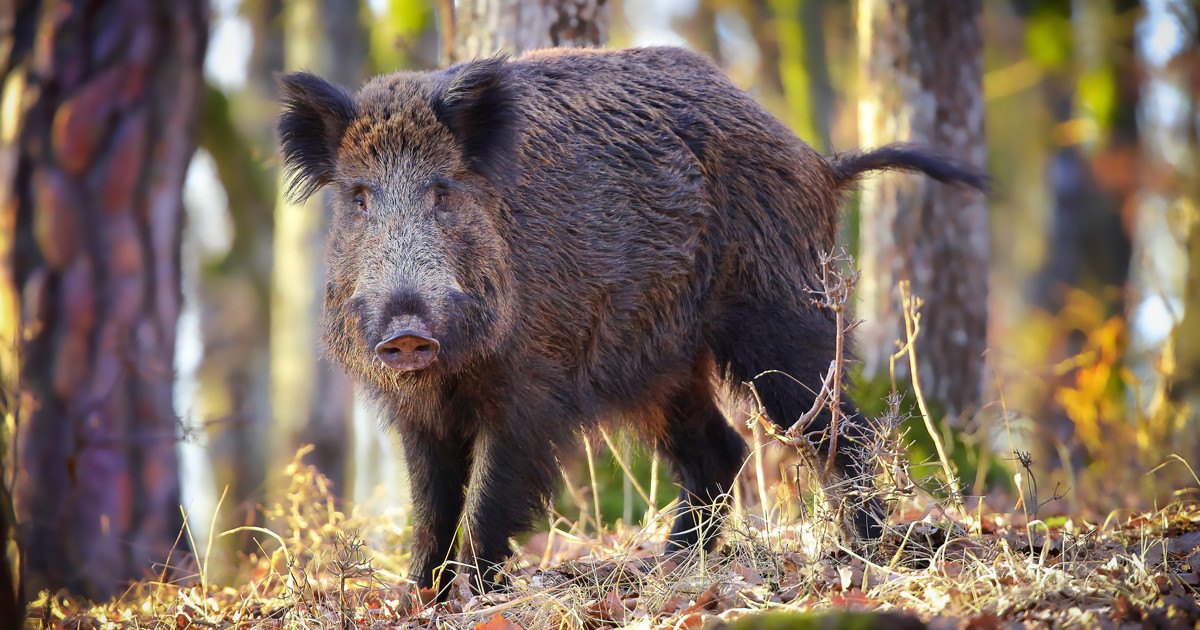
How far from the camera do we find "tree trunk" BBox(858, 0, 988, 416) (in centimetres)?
688

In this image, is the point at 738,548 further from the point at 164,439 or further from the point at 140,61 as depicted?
the point at 140,61

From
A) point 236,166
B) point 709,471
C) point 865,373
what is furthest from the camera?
point 236,166

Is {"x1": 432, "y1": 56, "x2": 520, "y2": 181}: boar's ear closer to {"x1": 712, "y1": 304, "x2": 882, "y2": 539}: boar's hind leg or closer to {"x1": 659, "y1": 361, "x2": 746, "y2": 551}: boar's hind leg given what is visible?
{"x1": 712, "y1": 304, "x2": 882, "y2": 539}: boar's hind leg

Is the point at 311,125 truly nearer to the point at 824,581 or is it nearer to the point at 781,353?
the point at 781,353

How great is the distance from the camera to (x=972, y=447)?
6.78 metres

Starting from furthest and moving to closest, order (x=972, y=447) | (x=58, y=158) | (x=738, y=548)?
(x=972, y=447) → (x=58, y=158) → (x=738, y=548)

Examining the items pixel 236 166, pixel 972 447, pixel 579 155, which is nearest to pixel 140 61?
pixel 579 155

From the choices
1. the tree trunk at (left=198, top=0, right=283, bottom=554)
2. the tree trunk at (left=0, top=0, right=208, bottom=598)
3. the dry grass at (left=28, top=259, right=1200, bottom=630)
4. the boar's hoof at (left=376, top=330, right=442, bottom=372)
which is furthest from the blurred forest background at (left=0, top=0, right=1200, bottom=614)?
the tree trunk at (left=198, top=0, right=283, bottom=554)

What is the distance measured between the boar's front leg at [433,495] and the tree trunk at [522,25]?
244 cm

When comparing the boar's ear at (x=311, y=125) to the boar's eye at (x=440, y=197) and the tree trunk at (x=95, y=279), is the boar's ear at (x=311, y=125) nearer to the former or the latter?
the boar's eye at (x=440, y=197)

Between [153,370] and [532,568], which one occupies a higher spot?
[153,370]

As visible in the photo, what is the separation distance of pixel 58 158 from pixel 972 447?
5.84 m

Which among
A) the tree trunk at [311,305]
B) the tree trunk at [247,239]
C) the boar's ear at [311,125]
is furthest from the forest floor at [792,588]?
the tree trunk at [247,239]

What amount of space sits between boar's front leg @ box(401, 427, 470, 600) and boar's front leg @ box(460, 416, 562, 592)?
0.65 feet
